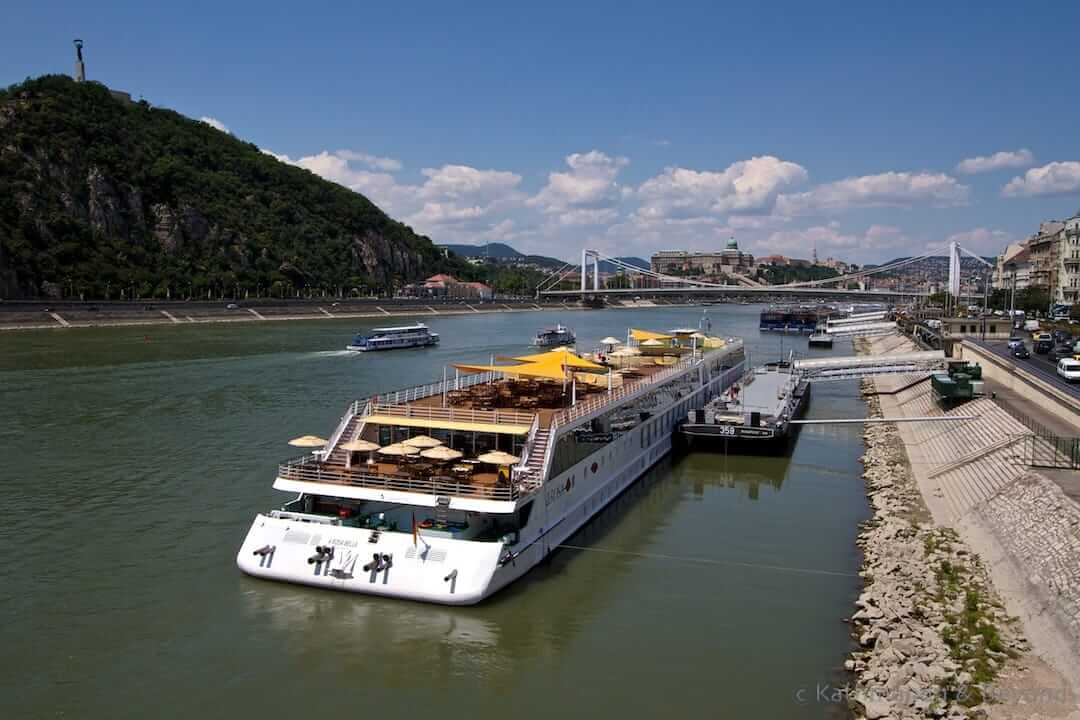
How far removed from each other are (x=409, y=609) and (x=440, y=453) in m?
3.10

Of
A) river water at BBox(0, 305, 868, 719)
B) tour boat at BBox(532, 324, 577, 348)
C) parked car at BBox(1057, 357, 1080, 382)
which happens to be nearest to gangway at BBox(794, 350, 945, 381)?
parked car at BBox(1057, 357, 1080, 382)

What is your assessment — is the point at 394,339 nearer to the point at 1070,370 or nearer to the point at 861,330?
the point at 861,330

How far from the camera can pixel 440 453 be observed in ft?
53.6

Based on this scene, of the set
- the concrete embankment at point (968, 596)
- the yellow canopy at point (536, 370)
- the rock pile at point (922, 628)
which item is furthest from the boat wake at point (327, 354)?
the rock pile at point (922, 628)

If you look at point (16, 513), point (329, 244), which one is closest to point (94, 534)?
point (16, 513)

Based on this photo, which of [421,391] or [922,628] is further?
[421,391]

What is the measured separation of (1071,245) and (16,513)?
86316mm

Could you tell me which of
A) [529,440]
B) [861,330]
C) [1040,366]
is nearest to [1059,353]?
[1040,366]

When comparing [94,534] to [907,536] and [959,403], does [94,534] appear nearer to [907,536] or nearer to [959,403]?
[907,536]

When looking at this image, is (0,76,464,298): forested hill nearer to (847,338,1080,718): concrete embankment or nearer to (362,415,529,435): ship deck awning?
(362,415,529,435): ship deck awning

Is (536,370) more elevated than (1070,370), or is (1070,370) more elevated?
(536,370)

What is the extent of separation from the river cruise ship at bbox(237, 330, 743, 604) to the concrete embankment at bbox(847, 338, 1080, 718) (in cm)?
616

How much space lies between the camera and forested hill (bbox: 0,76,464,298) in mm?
105625

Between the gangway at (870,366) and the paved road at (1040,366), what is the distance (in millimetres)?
2941
